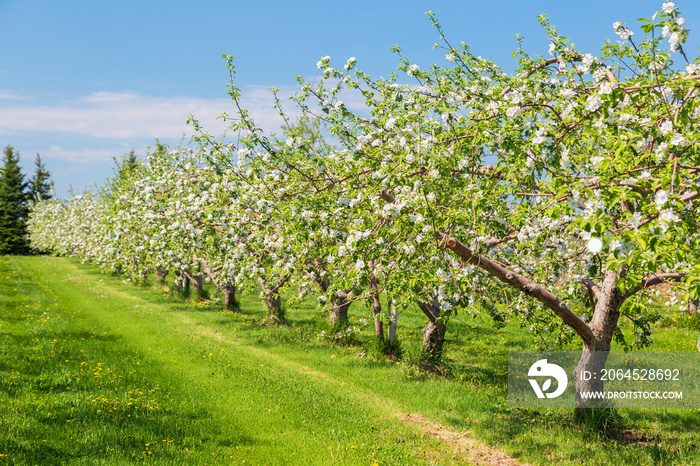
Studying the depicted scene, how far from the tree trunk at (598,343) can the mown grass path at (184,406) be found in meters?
2.38

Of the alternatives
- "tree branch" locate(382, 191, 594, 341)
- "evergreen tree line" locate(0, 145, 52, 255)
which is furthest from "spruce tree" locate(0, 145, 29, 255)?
"tree branch" locate(382, 191, 594, 341)

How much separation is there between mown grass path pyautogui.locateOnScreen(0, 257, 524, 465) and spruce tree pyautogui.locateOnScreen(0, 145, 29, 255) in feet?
161

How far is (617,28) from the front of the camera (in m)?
6.79

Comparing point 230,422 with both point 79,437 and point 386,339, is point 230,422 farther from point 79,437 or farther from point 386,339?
point 386,339

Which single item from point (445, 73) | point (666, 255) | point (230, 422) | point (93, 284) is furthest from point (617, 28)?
point (93, 284)

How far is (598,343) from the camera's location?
30.1 ft

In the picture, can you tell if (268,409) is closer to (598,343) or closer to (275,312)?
(598,343)

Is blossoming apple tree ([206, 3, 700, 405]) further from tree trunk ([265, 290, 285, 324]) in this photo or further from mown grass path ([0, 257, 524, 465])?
tree trunk ([265, 290, 285, 324])

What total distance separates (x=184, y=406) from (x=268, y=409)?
156 cm

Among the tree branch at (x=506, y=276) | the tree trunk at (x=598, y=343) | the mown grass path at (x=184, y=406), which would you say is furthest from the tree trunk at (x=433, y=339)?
the tree branch at (x=506, y=276)

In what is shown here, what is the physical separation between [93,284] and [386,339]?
23730 millimetres

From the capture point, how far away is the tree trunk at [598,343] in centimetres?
908

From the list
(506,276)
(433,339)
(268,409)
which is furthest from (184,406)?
(433,339)

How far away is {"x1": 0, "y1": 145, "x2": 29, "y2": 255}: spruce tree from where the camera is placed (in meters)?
56.7
